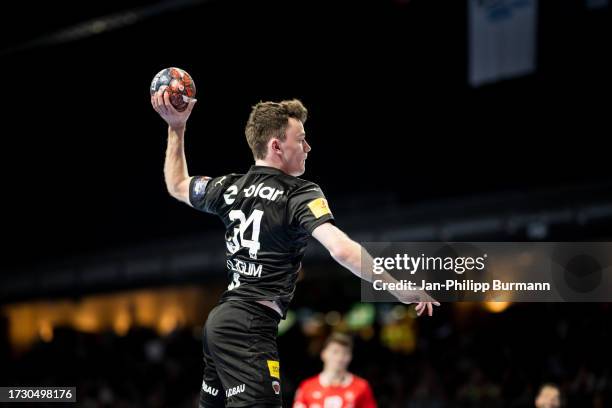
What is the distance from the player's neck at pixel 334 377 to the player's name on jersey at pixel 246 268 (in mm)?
4648

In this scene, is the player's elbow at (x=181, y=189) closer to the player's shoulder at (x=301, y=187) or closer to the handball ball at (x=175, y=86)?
the handball ball at (x=175, y=86)

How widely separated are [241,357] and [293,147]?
129cm

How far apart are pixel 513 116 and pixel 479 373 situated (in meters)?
6.02

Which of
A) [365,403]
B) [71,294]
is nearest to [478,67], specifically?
[365,403]

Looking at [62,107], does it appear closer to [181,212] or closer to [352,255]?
[181,212]

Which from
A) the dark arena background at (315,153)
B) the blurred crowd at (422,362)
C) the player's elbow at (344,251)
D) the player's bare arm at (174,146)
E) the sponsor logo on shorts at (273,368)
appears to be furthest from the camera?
the dark arena background at (315,153)

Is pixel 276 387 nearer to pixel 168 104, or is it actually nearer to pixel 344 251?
pixel 344 251

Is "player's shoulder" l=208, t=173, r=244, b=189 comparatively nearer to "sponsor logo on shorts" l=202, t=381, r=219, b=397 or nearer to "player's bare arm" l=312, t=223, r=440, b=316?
"player's bare arm" l=312, t=223, r=440, b=316

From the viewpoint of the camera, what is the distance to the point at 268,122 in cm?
486

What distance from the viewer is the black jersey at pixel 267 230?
15.3ft

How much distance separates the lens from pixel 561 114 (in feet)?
54.4

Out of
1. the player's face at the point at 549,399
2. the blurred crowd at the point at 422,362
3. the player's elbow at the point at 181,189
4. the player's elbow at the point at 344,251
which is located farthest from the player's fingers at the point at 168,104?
the blurred crowd at the point at 422,362

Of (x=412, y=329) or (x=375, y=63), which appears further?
(x=375, y=63)

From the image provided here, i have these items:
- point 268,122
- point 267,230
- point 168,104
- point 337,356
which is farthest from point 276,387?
point 337,356
